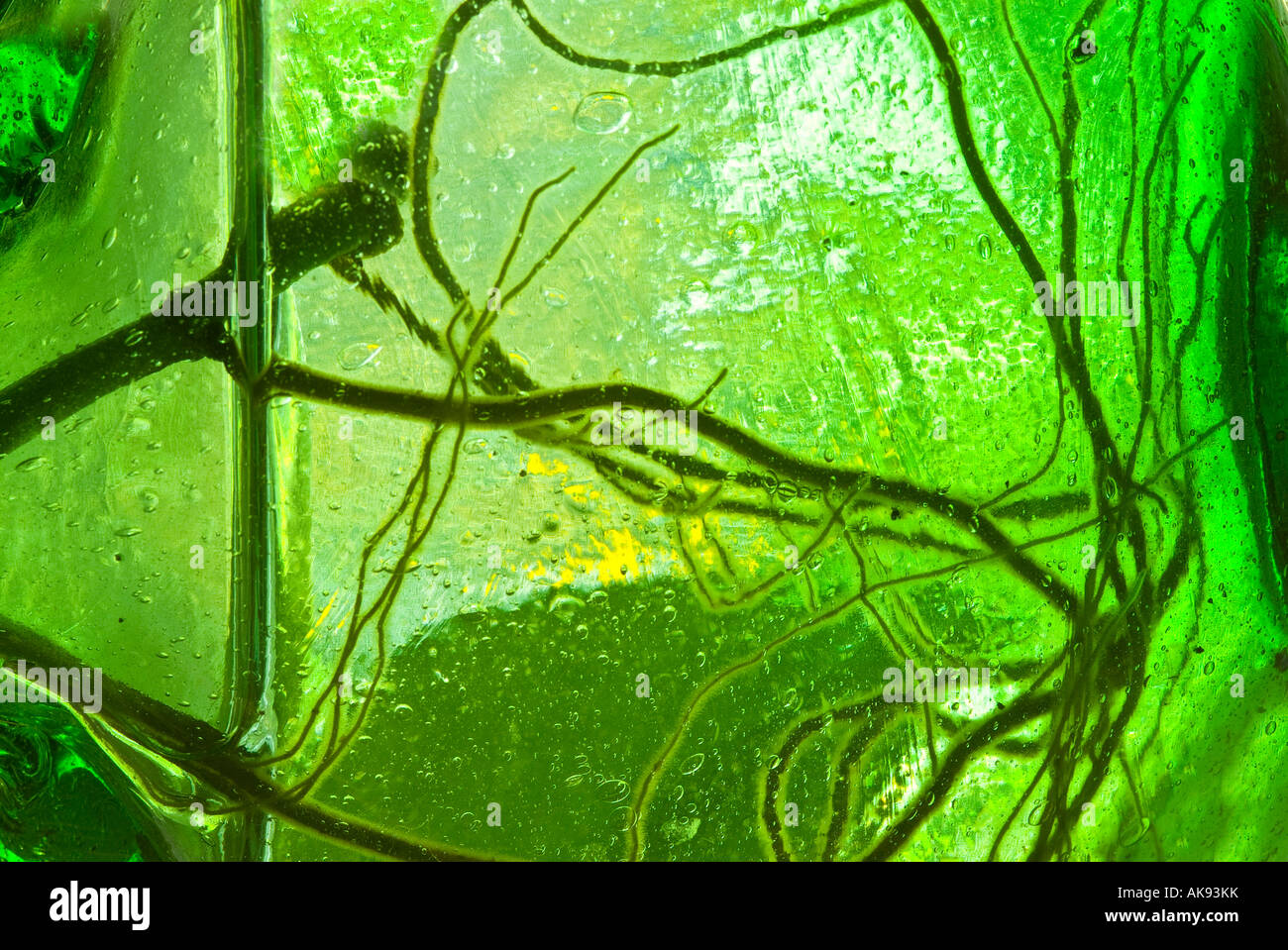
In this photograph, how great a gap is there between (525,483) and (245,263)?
18cm

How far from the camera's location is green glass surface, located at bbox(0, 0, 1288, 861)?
1.41 feet

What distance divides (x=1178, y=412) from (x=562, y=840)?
43 cm

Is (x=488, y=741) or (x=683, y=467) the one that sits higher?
(x=683, y=467)

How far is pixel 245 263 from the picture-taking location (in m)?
0.43

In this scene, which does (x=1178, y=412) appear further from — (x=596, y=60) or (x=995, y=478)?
(x=596, y=60)

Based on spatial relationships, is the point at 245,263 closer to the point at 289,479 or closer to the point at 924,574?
the point at 289,479

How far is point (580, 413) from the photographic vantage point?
440mm

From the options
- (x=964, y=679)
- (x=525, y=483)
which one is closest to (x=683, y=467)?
(x=525, y=483)

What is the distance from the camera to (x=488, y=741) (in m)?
0.44

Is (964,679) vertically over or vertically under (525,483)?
under

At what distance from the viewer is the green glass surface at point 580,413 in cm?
43
